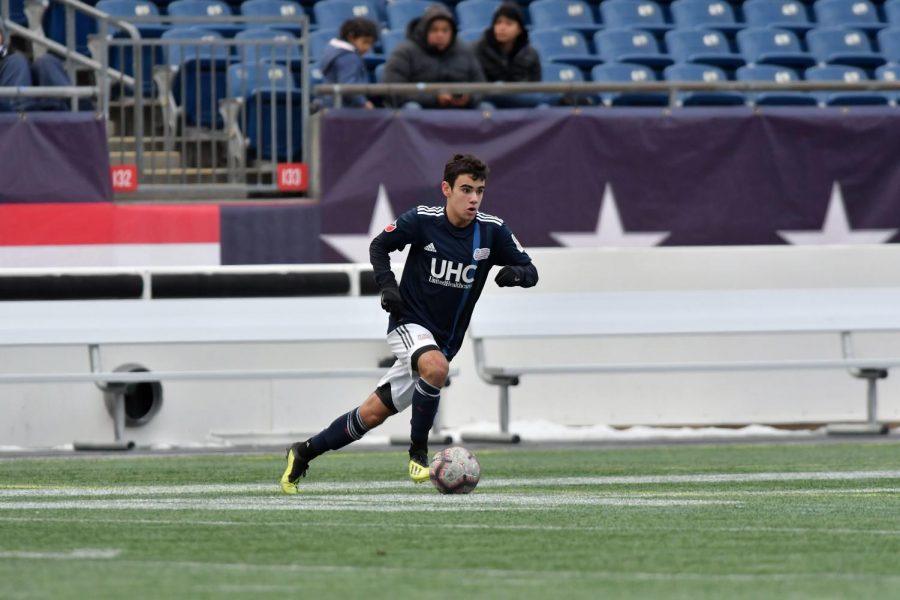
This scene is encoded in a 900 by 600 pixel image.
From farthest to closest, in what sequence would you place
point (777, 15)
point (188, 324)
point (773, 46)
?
point (777, 15) < point (773, 46) < point (188, 324)

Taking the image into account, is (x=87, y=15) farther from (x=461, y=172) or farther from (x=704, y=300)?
(x=461, y=172)

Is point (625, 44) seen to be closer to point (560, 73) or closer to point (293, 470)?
point (560, 73)

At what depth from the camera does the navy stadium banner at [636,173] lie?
14984 millimetres

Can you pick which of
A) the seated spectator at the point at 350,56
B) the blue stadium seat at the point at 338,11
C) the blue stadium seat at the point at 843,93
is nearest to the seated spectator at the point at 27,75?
the seated spectator at the point at 350,56

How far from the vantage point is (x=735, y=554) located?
6367 mm

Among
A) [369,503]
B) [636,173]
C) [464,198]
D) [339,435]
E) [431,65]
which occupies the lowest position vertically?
[369,503]

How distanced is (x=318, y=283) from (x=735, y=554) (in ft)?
27.5

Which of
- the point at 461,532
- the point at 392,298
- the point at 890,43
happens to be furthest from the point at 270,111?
the point at 461,532

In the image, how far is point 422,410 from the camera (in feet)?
30.7

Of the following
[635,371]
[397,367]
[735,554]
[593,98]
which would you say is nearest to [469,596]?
[735,554]

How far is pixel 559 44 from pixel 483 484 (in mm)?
9238

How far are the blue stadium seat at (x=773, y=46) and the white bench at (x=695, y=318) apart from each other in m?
4.30

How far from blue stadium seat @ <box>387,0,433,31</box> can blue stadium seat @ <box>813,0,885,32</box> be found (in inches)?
193

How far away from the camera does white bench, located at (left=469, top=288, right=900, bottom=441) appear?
1414cm
